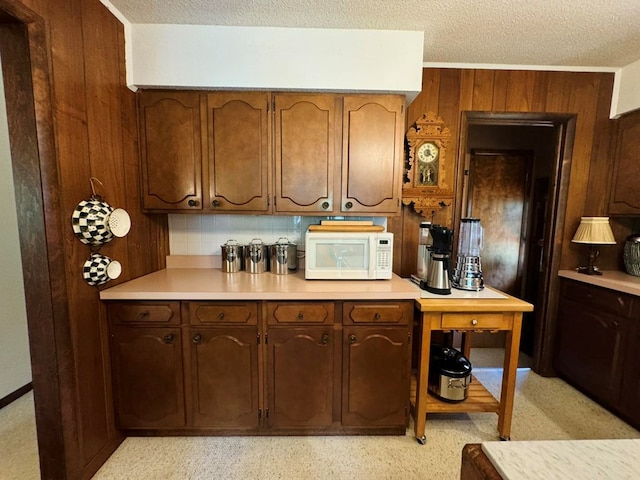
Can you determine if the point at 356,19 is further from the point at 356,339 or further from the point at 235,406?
the point at 235,406

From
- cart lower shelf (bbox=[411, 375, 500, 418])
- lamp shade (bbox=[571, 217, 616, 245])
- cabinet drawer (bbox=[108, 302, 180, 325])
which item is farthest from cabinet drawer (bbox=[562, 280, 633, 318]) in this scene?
cabinet drawer (bbox=[108, 302, 180, 325])

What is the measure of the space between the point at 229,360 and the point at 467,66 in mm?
2668

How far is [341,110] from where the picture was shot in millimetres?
1837

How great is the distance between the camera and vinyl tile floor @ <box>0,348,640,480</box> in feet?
4.92

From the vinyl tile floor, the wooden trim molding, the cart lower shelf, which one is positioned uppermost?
the cart lower shelf

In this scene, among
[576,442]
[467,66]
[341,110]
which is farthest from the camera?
[467,66]

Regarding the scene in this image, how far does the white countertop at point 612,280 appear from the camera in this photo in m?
1.83

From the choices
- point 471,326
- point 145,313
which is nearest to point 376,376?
point 471,326

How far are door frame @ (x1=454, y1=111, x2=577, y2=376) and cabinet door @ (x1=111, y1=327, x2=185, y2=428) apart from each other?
2228 mm

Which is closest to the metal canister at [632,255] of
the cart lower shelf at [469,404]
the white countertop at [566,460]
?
the cart lower shelf at [469,404]

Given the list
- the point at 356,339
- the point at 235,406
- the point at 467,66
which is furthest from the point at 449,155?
the point at 235,406

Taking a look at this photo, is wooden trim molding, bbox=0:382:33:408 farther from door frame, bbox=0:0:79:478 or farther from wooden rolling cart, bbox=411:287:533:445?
wooden rolling cart, bbox=411:287:533:445

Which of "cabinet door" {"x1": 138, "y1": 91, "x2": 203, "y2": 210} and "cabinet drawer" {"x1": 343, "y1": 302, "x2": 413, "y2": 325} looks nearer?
"cabinet drawer" {"x1": 343, "y1": 302, "x2": 413, "y2": 325}

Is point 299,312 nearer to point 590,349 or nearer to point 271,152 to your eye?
point 271,152
